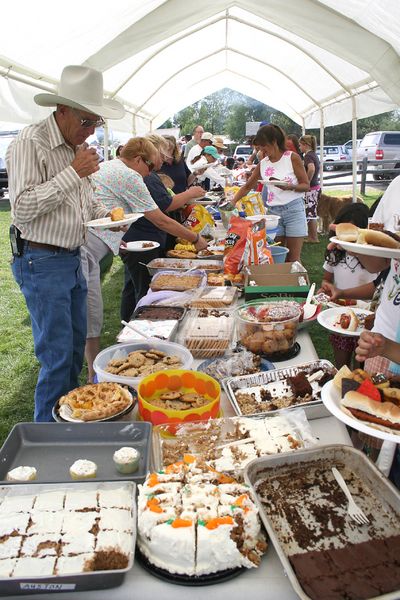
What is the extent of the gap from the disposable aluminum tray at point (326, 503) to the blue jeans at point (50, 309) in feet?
4.91

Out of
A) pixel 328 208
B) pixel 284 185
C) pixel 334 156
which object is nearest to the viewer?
pixel 284 185

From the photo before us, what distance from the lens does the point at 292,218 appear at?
531 centimetres

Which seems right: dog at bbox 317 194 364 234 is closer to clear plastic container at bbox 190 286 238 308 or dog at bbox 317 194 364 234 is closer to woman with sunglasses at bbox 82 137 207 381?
woman with sunglasses at bbox 82 137 207 381

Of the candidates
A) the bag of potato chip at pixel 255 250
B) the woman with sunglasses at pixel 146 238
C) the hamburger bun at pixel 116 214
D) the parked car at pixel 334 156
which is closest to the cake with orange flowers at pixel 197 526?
the hamburger bun at pixel 116 214

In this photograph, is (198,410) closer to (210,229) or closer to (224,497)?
(224,497)

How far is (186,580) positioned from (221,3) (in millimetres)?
6035

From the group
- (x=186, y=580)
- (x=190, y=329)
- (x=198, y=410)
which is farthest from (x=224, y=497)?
(x=190, y=329)

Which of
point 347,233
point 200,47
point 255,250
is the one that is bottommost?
point 255,250

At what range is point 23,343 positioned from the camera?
486cm

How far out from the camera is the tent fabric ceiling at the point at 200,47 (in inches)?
140

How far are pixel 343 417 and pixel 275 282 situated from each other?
6.12 feet

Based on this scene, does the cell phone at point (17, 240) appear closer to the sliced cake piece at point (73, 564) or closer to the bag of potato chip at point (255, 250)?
the bag of potato chip at point (255, 250)

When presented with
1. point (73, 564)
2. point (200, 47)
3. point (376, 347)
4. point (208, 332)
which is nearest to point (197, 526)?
point (73, 564)

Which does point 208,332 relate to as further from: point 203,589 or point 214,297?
point 203,589
